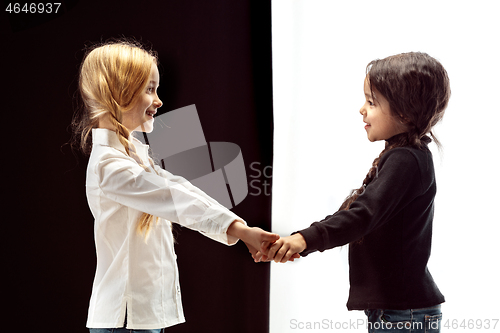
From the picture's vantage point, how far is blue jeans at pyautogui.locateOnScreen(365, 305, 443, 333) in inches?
36.9

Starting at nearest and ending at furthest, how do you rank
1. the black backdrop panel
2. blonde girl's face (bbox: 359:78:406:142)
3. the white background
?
blonde girl's face (bbox: 359:78:406:142) → the white background → the black backdrop panel

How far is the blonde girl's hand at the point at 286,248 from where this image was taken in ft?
3.16

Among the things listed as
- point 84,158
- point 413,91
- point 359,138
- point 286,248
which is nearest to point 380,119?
point 413,91

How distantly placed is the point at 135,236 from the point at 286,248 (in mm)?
316

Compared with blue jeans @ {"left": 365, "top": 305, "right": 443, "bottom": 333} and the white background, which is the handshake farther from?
the white background

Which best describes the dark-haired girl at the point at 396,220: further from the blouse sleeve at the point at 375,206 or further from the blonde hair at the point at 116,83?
the blonde hair at the point at 116,83

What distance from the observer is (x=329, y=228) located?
36.6 inches

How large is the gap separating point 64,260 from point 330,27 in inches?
48.8

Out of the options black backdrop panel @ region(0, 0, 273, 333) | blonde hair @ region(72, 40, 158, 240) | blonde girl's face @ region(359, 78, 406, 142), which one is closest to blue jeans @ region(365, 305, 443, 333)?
blonde girl's face @ region(359, 78, 406, 142)

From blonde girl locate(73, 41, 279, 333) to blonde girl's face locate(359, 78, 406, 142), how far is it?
13.4 inches

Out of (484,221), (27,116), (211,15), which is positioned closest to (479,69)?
(484,221)

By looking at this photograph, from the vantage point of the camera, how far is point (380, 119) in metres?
1.04

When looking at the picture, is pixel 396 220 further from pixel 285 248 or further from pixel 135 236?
pixel 135 236

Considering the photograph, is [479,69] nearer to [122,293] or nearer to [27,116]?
[122,293]
